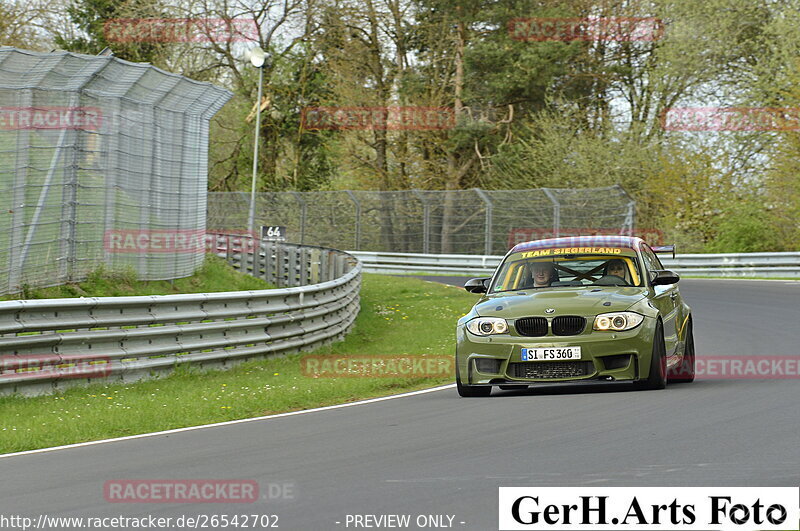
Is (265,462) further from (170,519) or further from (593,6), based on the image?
→ (593,6)

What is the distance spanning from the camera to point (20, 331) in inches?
460

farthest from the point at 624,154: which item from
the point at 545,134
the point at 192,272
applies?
the point at 192,272

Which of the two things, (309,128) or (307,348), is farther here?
(309,128)

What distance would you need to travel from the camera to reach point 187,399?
38.3 ft

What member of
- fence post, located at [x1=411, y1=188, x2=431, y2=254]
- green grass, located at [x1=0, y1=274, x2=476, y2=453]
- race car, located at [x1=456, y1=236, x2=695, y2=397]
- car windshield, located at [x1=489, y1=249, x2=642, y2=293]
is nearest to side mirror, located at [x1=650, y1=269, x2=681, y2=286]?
race car, located at [x1=456, y1=236, x2=695, y2=397]

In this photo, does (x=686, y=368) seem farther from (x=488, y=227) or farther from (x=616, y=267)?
(x=488, y=227)

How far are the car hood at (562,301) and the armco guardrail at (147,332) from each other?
409 centimetres

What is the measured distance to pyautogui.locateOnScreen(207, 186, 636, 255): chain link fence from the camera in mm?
37250

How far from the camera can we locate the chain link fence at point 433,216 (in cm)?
3725

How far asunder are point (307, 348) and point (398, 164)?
33848 millimetres

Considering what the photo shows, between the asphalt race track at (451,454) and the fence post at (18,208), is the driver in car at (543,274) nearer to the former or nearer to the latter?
the asphalt race track at (451,454)

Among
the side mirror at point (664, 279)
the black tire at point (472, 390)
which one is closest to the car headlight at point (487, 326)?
the black tire at point (472, 390)

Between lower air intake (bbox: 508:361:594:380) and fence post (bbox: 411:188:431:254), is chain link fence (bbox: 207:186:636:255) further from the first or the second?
lower air intake (bbox: 508:361:594:380)

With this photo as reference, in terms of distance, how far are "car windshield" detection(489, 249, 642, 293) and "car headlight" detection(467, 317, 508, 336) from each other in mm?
1013
